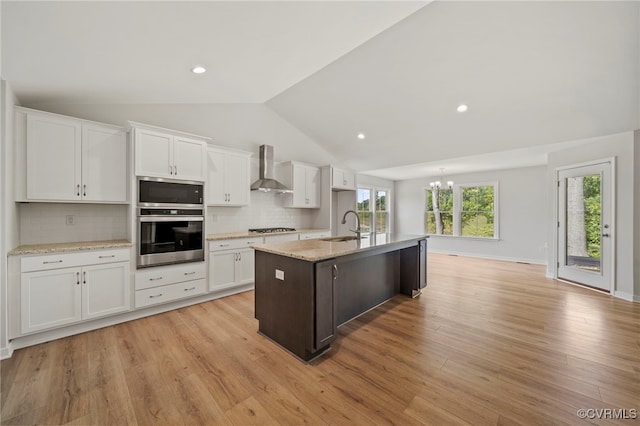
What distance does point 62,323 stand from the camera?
102 inches

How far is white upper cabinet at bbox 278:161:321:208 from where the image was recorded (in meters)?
5.21

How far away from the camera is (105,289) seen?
112 inches

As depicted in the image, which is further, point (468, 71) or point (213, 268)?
point (213, 268)

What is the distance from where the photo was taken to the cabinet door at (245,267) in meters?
4.02

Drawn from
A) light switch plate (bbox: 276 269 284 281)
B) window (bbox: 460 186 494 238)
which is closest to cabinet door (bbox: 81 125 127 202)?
light switch plate (bbox: 276 269 284 281)

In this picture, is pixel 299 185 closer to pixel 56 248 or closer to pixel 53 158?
pixel 53 158

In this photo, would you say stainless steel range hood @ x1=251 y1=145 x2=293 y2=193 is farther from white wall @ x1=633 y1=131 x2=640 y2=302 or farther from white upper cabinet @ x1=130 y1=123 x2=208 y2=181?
white wall @ x1=633 y1=131 x2=640 y2=302

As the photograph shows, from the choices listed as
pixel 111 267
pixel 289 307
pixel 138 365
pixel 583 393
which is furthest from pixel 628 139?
pixel 111 267

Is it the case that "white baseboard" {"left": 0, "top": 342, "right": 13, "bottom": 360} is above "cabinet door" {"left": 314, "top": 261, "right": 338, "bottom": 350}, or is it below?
below

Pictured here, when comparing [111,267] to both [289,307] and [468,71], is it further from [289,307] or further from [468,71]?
[468,71]

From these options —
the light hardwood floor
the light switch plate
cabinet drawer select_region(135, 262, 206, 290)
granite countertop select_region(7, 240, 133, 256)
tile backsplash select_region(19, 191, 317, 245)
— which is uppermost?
tile backsplash select_region(19, 191, 317, 245)

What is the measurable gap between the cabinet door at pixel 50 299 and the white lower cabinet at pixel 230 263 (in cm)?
143

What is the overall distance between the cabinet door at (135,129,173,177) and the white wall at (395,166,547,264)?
725 centimetres

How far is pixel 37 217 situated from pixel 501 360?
493cm
